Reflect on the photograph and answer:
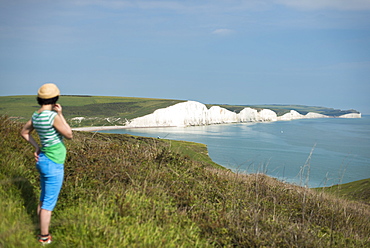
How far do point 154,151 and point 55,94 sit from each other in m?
4.42

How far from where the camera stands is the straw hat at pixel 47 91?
3875mm

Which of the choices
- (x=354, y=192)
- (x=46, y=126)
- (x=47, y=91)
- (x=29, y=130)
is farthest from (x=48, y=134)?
(x=354, y=192)

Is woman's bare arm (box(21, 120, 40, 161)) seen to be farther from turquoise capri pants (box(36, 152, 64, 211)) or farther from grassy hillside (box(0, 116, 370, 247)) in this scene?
grassy hillside (box(0, 116, 370, 247))

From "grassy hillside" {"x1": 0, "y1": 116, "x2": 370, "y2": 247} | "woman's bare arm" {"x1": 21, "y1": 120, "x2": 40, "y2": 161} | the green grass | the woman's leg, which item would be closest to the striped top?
"woman's bare arm" {"x1": 21, "y1": 120, "x2": 40, "y2": 161}

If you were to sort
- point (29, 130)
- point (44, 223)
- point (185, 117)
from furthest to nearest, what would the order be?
point (185, 117)
point (29, 130)
point (44, 223)

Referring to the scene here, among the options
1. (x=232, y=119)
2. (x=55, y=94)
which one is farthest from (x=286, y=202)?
(x=232, y=119)

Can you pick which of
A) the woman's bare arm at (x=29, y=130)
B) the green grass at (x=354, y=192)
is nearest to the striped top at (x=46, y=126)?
the woman's bare arm at (x=29, y=130)

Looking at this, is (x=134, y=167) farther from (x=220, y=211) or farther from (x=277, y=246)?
(x=277, y=246)

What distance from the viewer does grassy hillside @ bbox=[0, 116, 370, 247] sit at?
159 inches

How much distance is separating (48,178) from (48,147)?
359 millimetres

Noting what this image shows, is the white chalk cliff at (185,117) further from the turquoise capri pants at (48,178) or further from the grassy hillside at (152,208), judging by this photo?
the turquoise capri pants at (48,178)

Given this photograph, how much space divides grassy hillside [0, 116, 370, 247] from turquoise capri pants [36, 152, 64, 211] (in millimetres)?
382

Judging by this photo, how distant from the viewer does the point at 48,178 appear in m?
3.90

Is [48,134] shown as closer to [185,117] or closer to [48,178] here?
[48,178]
